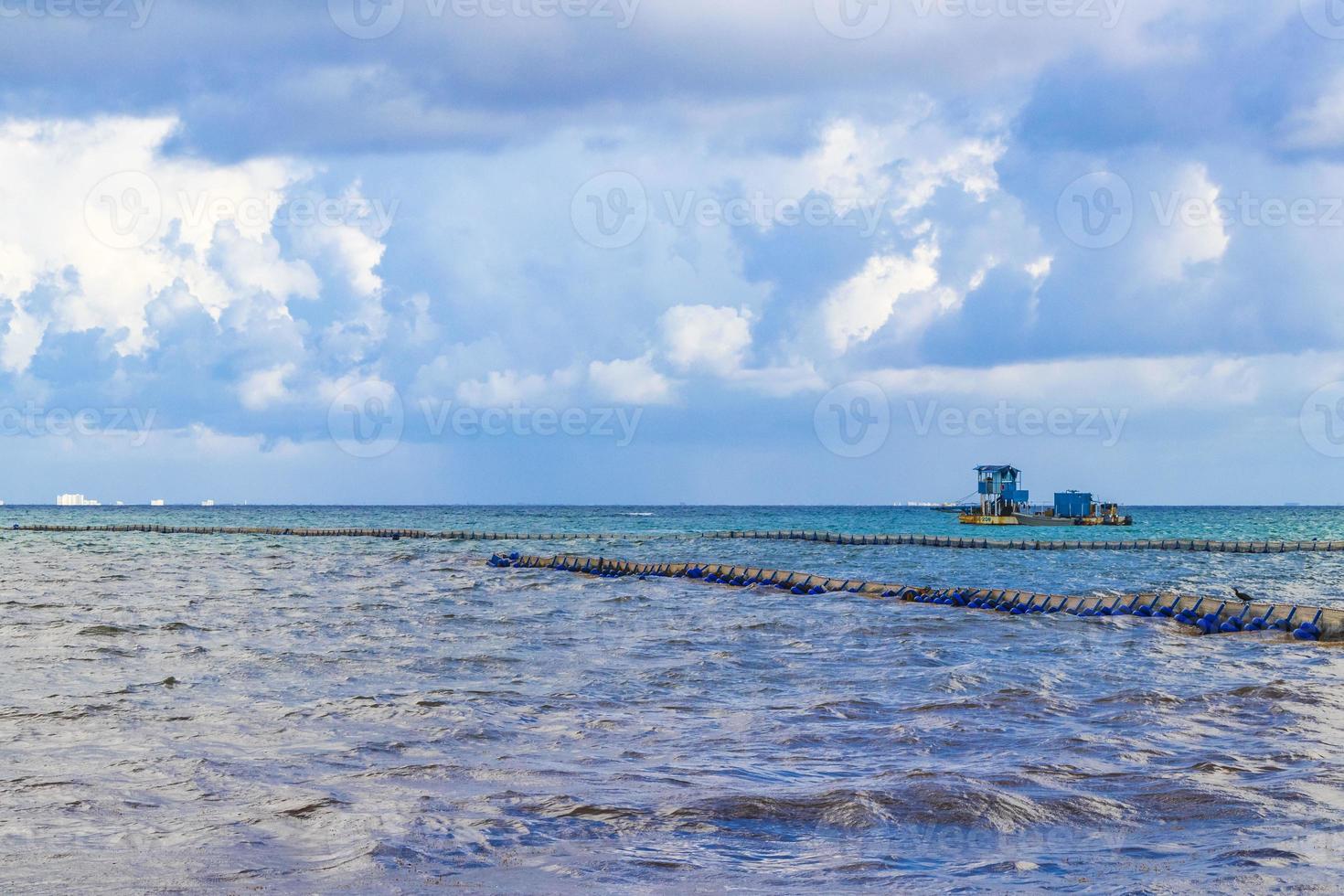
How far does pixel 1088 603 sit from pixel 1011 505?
245ft

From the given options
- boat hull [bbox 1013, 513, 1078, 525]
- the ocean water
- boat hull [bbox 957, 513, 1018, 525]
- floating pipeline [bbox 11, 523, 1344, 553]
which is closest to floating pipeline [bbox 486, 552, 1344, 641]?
the ocean water

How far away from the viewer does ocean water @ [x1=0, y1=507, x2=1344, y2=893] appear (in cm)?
773

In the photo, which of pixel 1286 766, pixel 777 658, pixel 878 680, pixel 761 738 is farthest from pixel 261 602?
pixel 1286 766

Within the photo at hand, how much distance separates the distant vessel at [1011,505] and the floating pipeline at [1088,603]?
6286 cm

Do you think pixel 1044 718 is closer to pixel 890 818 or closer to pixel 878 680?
pixel 878 680

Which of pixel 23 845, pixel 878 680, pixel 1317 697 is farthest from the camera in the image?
pixel 878 680

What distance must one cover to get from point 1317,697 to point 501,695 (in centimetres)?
1027

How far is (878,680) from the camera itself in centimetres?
1650

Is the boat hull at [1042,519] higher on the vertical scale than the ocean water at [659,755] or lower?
higher

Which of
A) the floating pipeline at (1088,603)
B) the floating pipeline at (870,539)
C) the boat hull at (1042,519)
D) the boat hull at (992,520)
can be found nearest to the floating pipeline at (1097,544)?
the floating pipeline at (870,539)

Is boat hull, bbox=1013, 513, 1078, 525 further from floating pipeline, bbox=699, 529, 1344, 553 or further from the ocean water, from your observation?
the ocean water

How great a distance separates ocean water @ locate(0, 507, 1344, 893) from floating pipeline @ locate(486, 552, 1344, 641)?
1.22 meters

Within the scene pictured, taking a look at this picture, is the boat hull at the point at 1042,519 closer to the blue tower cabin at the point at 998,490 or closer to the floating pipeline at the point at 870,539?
the blue tower cabin at the point at 998,490

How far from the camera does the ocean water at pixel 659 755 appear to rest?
7730 mm
